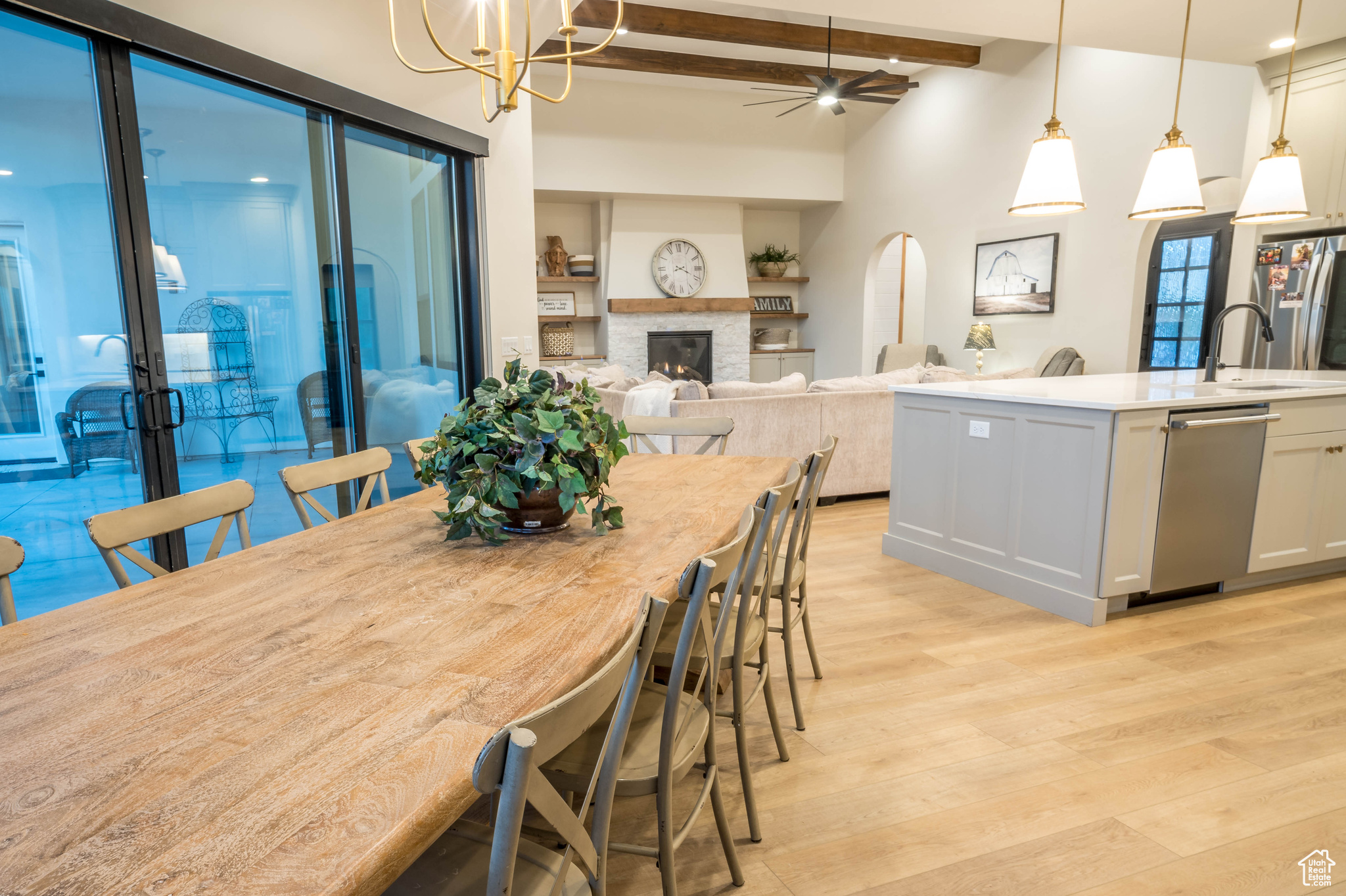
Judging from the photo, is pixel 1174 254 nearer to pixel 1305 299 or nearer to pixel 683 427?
pixel 1305 299

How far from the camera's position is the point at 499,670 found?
100 centimetres

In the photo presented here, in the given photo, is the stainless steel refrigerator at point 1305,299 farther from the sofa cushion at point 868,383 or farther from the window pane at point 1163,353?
the window pane at point 1163,353

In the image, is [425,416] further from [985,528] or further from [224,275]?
[985,528]

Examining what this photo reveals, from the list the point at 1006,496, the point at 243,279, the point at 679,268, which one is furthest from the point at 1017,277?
the point at 243,279

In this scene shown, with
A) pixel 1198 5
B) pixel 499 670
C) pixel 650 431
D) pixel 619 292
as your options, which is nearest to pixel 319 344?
pixel 650 431

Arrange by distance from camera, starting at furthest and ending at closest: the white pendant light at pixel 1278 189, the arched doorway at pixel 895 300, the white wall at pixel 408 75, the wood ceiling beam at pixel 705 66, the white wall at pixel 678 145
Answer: the arched doorway at pixel 895 300 → the white wall at pixel 678 145 → the wood ceiling beam at pixel 705 66 → the white pendant light at pixel 1278 189 → the white wall at pixel 408 75

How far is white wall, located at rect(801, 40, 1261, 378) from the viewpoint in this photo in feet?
18.5

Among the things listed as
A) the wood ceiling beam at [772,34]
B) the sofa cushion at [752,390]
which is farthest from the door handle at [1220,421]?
the wood ceiling beam at [772,34]

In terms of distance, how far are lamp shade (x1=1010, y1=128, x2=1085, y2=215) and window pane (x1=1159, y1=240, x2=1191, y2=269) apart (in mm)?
5667

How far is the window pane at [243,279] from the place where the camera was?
269cm

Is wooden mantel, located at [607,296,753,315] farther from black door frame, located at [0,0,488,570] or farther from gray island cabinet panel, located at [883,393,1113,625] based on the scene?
gray island cabinet panel, located at [883,393,1113,625]

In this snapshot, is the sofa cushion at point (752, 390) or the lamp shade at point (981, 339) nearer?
the sofa cushion at point (752, 390)

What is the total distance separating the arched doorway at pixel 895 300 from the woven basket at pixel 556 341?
3526 millimetres

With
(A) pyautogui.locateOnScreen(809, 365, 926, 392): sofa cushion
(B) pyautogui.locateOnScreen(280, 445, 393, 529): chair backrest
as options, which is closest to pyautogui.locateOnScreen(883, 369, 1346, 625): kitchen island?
(A) pyautogui.locateOnScreen(809, 365, 926, 392): sofa cushion
